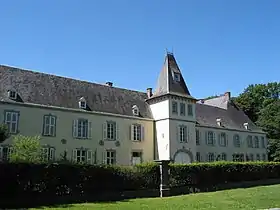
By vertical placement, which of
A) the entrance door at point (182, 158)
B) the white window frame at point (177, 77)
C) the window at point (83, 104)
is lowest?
the entrance door at point (182, 158)

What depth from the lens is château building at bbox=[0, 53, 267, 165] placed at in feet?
83.5

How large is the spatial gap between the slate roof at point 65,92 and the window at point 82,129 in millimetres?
1375

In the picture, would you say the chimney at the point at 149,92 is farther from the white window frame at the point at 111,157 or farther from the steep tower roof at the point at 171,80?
the white window frame at the point at 111,157

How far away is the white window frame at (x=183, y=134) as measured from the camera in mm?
32312

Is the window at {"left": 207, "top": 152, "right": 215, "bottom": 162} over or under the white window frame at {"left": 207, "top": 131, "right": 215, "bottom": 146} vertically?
under

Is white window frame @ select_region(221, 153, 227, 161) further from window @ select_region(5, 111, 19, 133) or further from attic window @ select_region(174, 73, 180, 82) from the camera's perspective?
window @ select_region(5, 111, 19, 133)

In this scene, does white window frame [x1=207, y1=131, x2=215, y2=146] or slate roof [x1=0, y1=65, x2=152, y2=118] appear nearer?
slate roof [x1=0, y1=65, x2=152, y2=118]

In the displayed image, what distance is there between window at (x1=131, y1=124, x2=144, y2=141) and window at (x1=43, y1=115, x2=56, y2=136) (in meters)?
7.87

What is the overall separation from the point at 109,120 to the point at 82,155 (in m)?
4.10

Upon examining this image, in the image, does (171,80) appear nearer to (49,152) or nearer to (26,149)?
(49,152)

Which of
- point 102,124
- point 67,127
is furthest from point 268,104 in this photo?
point 67,127

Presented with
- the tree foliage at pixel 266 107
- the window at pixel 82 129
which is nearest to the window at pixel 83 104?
the window at pixel 82 129

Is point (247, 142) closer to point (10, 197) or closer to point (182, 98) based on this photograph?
point (182, 98)

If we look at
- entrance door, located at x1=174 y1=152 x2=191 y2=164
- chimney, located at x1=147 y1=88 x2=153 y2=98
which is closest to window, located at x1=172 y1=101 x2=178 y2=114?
entrance door, located at x1=174 y1=152 x2=191 y2=164
